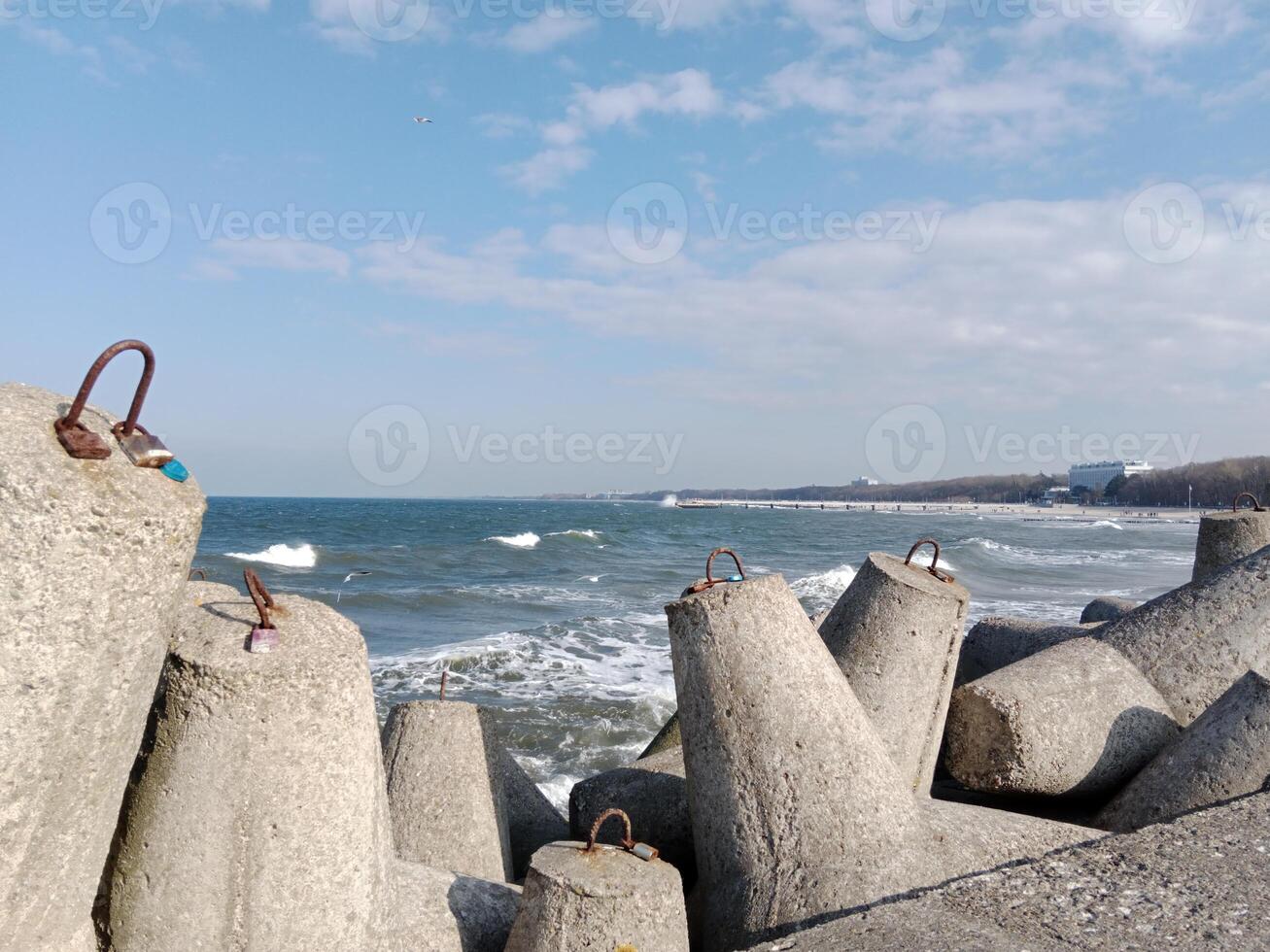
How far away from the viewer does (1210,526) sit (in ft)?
22.4

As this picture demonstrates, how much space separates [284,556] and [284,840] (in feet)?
108

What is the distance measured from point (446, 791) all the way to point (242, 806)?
1.57 metres

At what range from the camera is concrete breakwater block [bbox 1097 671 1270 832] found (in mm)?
3881

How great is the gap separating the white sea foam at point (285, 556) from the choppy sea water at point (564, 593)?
0.40ft

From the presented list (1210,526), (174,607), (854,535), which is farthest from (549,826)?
(854,535)

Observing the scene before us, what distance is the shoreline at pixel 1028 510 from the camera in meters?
88.0

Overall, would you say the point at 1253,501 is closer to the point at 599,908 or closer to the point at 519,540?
the point at 599,908

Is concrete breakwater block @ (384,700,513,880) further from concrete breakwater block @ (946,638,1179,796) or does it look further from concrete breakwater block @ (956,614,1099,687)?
concrete breakwater block @ (956,614,1099,687)

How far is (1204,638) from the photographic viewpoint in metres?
5.21

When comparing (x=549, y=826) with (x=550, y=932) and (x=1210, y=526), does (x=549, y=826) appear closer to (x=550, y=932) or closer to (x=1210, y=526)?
(x=550, y=932)

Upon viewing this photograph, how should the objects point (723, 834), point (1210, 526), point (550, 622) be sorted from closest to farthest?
point (723, 834), point (1210, 526), point (550, 622)

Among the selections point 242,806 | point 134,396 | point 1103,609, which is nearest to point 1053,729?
point 242,806

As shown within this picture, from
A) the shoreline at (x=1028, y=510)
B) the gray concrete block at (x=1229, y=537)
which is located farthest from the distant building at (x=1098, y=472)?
the gray concrete block at (x=1229, y=537)

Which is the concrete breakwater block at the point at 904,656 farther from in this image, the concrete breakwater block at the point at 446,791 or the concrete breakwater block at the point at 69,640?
the concrete breakwater block at the point at 69,640
